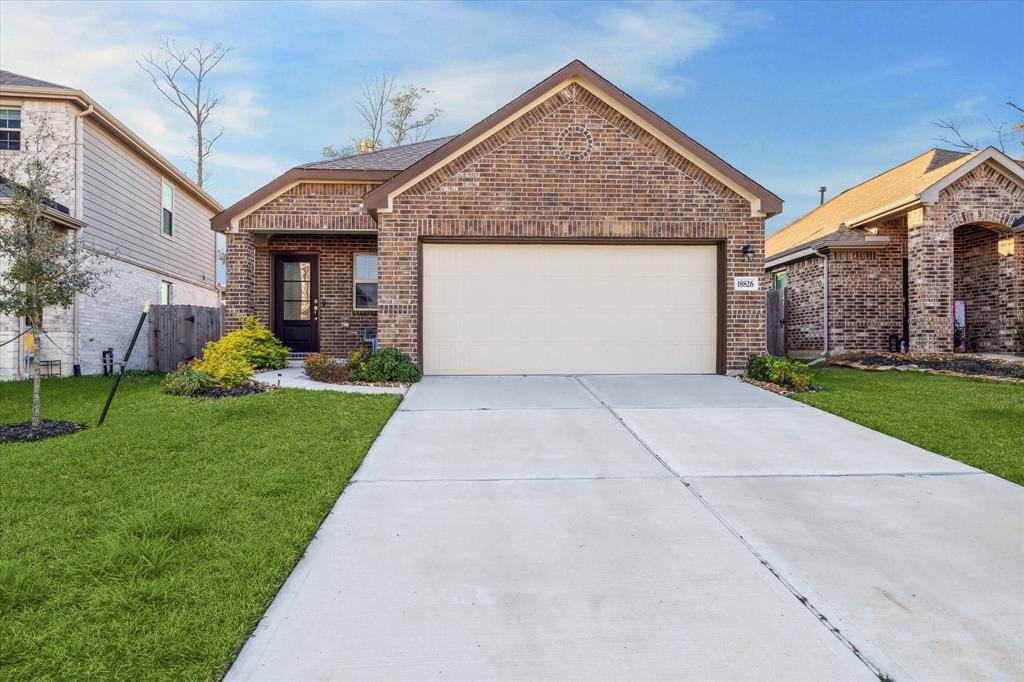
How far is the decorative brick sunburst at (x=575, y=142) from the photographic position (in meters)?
9.77

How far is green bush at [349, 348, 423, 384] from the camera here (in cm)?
912

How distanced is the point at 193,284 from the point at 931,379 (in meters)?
20.3

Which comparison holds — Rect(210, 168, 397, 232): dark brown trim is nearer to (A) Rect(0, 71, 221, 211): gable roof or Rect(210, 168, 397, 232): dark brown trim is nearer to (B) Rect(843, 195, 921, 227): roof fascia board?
(A) Rect(0, 71, 221, 211): gable roof

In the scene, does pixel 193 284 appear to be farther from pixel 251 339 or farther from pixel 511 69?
pixel 511 69

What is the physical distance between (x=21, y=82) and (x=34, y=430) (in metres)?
10.6

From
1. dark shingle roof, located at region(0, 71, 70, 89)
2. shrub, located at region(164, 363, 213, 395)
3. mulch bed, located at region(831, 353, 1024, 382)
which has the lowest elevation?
shrub, located at region(164, 363, 213, 395)

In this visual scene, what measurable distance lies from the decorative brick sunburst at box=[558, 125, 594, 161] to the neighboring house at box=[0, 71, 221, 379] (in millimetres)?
9662

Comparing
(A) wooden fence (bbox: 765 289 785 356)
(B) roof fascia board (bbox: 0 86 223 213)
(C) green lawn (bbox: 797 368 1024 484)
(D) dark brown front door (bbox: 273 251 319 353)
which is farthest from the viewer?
(A) wooden fence (bbox: 765 289 785 356)

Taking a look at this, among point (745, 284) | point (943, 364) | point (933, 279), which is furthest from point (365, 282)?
point (933, 279)

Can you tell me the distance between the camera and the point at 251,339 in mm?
10352

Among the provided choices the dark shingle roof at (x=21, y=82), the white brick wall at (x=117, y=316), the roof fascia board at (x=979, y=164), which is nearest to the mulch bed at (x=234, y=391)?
the white brick wall at (x=117, y=316)

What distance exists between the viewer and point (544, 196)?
9.76 metres

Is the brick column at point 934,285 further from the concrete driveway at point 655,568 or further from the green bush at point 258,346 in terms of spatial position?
the green bush at point 258,346

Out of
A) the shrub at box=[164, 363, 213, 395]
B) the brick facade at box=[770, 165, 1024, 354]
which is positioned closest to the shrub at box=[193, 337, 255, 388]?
the shrub at box=[164, 363, 213, 395]
